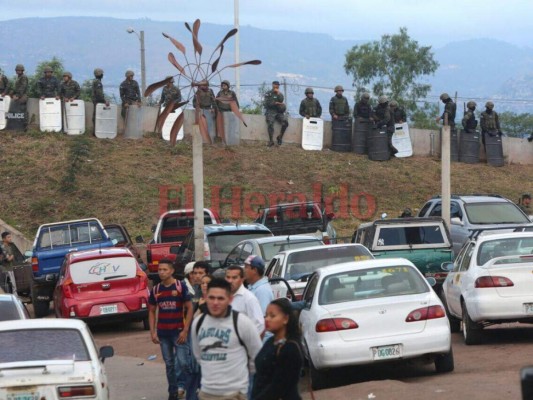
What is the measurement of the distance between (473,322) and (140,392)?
4.61 m

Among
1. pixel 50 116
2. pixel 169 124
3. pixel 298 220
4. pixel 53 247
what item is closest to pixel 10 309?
pixel 53 247

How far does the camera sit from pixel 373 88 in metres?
78.9

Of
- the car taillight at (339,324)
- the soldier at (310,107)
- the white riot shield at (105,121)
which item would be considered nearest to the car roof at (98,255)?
the car taillight at (339,324)

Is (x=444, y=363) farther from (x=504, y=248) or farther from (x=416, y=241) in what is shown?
(x=416, y=241)

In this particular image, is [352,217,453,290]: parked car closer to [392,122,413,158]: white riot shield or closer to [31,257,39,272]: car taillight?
[31,257,39,272]: car taillight

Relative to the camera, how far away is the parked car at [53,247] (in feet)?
79.3

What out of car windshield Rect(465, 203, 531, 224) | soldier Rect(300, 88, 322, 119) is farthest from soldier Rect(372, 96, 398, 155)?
car windshield Rect(465, 203, 531, 224)

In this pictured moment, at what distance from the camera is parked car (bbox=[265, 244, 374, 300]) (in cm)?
1666

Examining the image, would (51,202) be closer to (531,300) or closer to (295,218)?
(295,218)

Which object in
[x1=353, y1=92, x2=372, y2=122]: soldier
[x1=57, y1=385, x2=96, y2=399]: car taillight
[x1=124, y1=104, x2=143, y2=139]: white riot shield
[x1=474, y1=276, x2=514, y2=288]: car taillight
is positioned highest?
[x1=353, y1=92, x2=372, y2=122]: soldier

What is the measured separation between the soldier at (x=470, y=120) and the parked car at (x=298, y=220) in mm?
12326

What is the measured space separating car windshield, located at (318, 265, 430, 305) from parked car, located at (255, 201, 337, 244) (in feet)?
40.5

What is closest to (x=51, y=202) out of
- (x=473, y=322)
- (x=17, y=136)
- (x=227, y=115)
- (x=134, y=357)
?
(x=17, y=136)

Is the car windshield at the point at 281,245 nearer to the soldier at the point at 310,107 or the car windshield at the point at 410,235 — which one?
the car windshield at the point at 410,235
